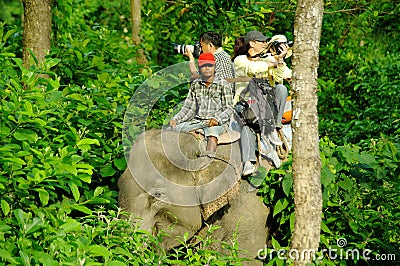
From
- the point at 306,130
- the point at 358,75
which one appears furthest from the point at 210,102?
the point at 358,75

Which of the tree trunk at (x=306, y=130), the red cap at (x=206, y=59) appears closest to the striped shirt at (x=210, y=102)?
the red cap at (x=206, y=59)

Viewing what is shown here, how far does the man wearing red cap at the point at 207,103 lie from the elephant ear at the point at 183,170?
0.63 feet

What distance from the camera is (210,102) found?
6180mm

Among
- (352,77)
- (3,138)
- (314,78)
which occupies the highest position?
(314,78)

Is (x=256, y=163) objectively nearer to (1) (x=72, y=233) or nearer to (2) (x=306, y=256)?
(2) (x=306, y=256)

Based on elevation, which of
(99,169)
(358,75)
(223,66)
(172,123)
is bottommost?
(358,75)

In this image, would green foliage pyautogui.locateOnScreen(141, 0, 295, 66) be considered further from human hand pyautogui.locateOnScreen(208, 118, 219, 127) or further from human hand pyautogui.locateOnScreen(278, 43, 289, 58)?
human hand pyautogui.locateOnScreen(208, 118, 219, 127)

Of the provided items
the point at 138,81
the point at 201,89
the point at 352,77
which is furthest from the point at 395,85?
the point at 201,89

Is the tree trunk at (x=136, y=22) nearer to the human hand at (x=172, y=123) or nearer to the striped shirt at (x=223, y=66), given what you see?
the striped shirt at (x=223, y=66)

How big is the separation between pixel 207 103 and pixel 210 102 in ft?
0.09

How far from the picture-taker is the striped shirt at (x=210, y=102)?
243 inches

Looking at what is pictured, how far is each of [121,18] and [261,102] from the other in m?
12.7

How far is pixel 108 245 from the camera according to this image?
16.4 feet

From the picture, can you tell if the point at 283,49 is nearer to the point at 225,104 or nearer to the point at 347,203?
the point at 225,104
